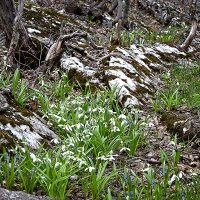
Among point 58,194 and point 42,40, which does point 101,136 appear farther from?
point 42,40

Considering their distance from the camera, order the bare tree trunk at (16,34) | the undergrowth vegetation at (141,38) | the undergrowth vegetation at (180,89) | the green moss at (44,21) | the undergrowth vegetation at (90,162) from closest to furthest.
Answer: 1. the undergrowth vegetation at (90,162)
2. the undergrowth vegetation at (180,89)
3. the bare tree trunk at (16,34)
4. the green moss at (44,21)
5. the undergrowth vegetation at (141,38)

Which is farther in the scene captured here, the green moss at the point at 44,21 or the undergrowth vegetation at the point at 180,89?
the green moss at the point at 44,21

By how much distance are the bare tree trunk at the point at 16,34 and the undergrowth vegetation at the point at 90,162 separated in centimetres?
Answer: 115

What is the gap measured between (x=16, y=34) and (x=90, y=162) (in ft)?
12.0

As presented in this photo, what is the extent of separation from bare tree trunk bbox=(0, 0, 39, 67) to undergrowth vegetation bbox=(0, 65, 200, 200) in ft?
3.78

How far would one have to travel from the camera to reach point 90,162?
12.4 feet

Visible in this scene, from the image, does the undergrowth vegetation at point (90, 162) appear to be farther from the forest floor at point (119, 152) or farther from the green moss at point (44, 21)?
the green moss at point (44, 21)

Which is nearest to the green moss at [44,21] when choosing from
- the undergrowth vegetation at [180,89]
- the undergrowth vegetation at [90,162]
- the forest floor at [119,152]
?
the forest floor at [119,152]

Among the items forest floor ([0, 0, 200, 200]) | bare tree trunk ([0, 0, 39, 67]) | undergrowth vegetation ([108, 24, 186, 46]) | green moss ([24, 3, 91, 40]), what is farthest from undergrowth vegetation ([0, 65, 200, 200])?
undergrowth vegetation ([108, 24, 186, 46])

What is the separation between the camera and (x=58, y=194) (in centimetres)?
292

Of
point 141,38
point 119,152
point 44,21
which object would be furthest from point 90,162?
point 141,38

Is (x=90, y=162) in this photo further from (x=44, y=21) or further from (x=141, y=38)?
(x=141, y=38)

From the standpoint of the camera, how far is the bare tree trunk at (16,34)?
6.43m

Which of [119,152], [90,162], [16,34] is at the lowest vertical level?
[119,152]
